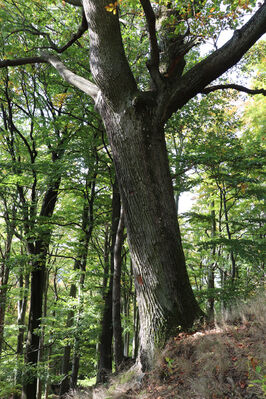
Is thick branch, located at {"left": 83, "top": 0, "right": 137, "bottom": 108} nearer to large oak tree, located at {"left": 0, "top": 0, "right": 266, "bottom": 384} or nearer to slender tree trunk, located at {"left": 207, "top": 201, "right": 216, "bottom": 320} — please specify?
large oak tree, located at {"left": 0, "top": 0, "right": 266, "bottom": 384}

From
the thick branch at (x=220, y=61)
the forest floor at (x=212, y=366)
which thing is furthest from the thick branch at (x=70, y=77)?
the forest floor at (x=212, y=366)

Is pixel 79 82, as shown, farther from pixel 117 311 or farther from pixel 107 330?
pixel 107 330

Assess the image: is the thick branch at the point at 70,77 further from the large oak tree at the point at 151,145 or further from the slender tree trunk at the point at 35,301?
the slender tree trunk at the point at 35,301

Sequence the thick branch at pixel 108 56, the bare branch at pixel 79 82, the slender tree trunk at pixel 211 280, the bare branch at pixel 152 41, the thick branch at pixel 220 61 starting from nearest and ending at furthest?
the bare branch at pixel 152 41, the thick branch at pixel 220 61, the thick branch at pixel 108 56, the bare branch at pixel 79 82, the slender tree trunk at pixel 211 280

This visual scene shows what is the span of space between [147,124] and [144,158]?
1.69ft

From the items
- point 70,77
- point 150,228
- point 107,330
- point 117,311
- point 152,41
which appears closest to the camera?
point 150,228

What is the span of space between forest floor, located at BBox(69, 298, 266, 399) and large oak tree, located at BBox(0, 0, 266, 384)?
251 mm

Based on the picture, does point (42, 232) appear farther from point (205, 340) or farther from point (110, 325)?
point (205, 340)

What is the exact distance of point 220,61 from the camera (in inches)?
145

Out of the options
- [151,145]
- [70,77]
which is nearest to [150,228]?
[151,145]

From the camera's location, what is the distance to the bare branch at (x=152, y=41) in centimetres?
328

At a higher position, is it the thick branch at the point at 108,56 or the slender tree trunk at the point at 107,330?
the thick branch at the point at 108,56

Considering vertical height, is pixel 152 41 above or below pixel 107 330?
above

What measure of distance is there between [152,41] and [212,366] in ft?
12.9
